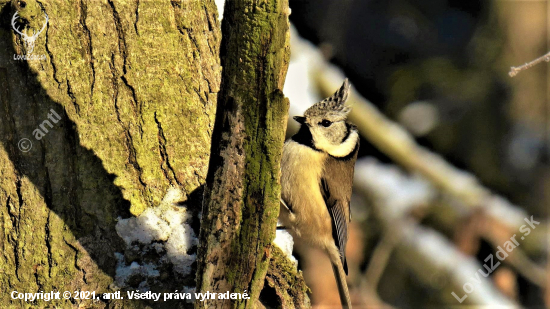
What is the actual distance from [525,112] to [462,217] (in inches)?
62.5

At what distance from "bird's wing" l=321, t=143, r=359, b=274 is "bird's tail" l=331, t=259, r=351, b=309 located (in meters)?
0.04

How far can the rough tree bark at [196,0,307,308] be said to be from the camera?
1.44 metres

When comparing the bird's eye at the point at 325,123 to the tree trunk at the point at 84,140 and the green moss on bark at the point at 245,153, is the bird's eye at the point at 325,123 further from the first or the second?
the green moss on bark at the point at 245,153

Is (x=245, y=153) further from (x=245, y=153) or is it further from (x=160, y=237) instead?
(x=160, y=237)

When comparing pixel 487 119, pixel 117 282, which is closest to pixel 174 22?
pixel 117 282

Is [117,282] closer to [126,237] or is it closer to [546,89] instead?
[126,237]

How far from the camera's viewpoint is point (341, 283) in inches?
126

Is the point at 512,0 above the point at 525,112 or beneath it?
above

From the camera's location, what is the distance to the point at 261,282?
172cm

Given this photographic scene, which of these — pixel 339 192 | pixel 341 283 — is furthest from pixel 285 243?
pixel 341 283

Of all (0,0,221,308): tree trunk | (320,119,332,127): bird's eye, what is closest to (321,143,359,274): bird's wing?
(320,119,332,127): bird's eye

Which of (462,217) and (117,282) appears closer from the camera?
(117,282)

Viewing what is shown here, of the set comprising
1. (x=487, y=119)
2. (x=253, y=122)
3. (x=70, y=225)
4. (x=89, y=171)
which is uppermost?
(x=253, y=122)

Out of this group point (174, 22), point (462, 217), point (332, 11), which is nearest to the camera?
point (174, 22)
